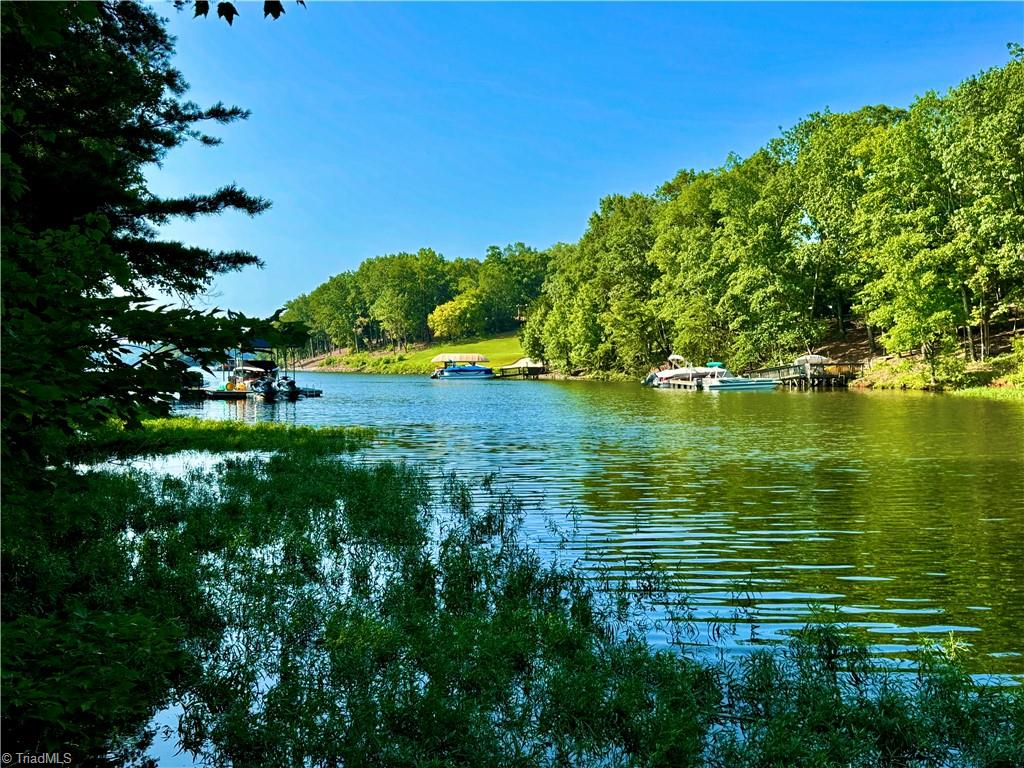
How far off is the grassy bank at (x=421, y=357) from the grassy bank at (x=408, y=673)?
110 metres

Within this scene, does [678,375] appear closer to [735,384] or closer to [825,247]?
[735,384]

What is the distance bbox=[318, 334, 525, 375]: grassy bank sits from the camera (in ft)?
435

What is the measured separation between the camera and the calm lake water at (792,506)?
8773 mm

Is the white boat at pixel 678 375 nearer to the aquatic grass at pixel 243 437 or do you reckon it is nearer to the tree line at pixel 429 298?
the aquatic grass at pixel 243 437

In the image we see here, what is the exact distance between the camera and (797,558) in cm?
1117

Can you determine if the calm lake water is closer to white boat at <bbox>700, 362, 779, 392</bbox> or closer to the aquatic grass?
the aquatic grass

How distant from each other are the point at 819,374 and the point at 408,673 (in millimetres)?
60066

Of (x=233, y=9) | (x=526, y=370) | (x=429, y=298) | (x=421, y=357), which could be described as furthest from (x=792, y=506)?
(x=429, y=298)

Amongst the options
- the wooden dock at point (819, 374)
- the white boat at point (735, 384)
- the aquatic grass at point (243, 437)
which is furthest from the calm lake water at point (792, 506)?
the white boat at point (735, 384)

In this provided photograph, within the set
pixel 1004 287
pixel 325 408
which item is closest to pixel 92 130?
pixel 325 408

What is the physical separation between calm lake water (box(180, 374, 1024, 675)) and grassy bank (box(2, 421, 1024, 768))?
96cm

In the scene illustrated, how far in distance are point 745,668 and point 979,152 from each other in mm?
49772

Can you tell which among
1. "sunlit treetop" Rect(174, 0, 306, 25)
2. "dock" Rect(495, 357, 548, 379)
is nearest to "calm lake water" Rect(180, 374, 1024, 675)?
"sunlit treetop" Rect(174, 0, 306, 25)

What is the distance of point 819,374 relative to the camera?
60.5m
